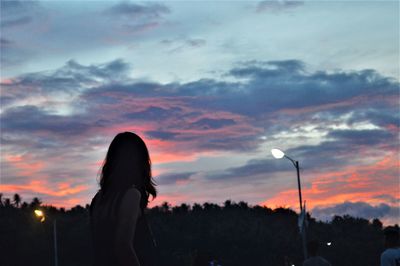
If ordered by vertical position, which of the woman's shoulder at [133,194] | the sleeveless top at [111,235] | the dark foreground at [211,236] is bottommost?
the sleeveless top at [111,235]

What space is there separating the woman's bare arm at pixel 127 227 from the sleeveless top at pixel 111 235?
→ 4cm

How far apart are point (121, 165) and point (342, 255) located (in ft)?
351

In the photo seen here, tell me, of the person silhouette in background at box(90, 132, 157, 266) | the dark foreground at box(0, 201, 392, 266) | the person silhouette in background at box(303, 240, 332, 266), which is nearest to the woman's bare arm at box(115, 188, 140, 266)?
the person silhouette in background at box(90, 132, 157, 266)

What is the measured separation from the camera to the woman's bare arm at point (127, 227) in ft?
13.2

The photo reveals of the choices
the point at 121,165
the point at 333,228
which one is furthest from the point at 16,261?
the point at 121,165

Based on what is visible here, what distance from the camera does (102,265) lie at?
4199mm

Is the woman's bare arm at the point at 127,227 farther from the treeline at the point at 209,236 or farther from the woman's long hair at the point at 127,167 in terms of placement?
the treeline at the point at 209,236

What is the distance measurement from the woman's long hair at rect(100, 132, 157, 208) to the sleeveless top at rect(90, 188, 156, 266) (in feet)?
→ 0.21

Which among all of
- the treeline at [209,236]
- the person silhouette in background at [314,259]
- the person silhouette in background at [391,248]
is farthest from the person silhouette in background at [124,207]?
the treeline at [209,236]

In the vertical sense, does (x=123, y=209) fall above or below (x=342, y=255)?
below

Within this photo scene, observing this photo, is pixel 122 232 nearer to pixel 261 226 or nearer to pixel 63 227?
pixel 63 227

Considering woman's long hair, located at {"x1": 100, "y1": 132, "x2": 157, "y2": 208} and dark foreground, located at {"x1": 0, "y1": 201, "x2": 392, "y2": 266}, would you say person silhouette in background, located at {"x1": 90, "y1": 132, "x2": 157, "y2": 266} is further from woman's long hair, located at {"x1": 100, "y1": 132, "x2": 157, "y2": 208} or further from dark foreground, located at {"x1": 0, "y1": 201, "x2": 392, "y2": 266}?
dark foreground, located at {"x1": 0, "y1": 201, "x2": 392, "y2": 266}

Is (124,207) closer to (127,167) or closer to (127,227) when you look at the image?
(127,227)

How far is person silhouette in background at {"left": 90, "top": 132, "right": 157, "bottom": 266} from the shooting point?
Answer: 408cm
